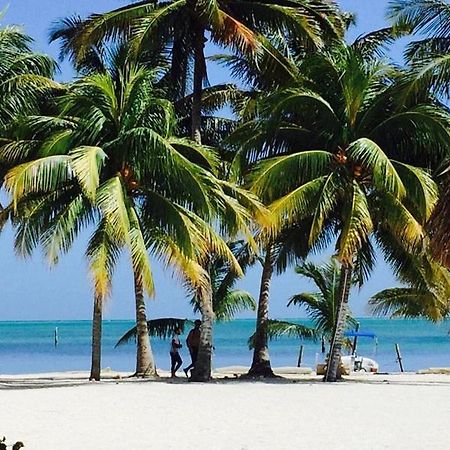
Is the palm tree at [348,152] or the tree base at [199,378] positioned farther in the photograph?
the tree base at [199,378]

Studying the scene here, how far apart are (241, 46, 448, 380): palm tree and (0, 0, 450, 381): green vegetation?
46mm

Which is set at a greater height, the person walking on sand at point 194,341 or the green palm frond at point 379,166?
the green palm frond at point 379,166

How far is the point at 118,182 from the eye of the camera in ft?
68.7

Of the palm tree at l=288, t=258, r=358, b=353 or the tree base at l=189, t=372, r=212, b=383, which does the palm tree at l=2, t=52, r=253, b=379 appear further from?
the palm tree at l=288, t=258, r=358, b=353

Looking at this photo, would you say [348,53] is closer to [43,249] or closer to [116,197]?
[116,197]

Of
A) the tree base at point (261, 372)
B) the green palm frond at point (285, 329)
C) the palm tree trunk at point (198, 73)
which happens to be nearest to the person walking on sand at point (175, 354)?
the tree base at point (261, 372)

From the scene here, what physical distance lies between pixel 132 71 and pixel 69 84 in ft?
10.6

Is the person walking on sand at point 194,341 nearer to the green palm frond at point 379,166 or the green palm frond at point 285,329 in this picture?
the green palm frond at point 285,329

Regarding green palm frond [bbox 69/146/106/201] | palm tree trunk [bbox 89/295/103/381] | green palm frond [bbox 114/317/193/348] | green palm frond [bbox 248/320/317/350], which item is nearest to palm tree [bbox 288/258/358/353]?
green palm frond [bbox 248/320/317/350]

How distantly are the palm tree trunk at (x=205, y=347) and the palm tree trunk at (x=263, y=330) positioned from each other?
7.49 ft

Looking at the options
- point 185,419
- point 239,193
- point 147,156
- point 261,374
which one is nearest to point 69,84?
point 147,156

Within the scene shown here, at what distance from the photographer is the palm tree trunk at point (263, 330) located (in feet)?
84.5

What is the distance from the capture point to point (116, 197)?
20.5 meters

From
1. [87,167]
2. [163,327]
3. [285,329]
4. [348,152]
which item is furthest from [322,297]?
[87,167]
